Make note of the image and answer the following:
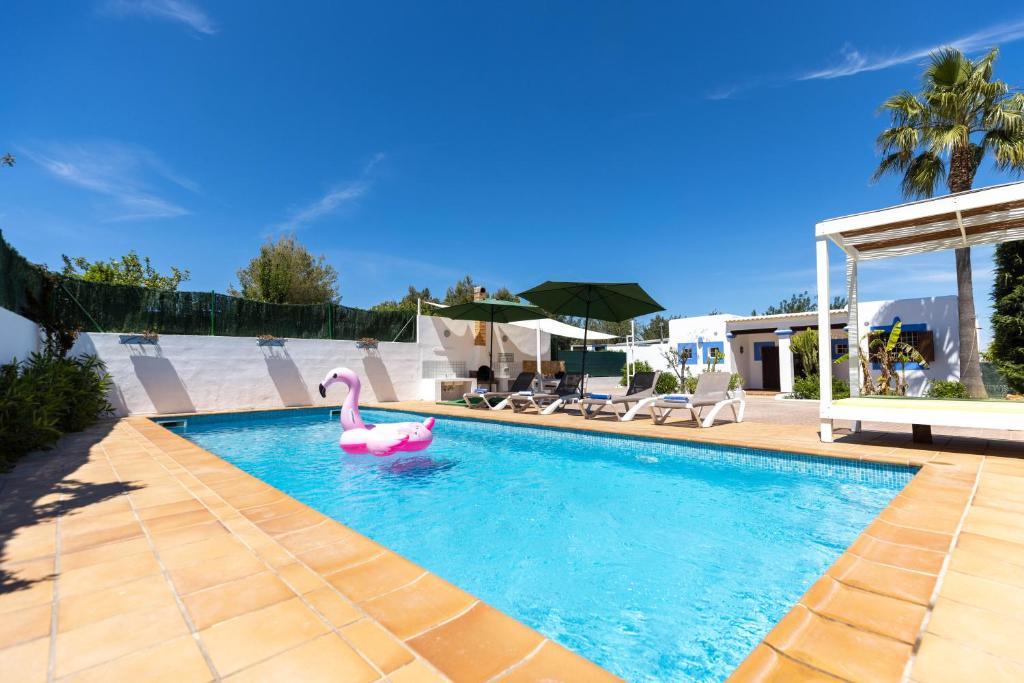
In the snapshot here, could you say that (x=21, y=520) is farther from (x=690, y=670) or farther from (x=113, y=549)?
(x=690, y=670)

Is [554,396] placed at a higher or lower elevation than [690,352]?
lower

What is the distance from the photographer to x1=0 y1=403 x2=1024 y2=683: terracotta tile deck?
1.60 m

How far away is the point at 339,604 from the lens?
2018 mm

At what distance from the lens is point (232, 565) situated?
2453 mm

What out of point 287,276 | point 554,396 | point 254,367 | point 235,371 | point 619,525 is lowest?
point 619,525

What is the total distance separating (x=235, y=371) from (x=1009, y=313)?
23528 millimetres

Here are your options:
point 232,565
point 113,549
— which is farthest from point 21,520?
point 232,565

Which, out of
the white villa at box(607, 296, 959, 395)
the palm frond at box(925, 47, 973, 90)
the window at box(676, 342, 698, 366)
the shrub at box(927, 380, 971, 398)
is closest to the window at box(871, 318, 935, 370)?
the white villa at box(607, 296, 959, 395)

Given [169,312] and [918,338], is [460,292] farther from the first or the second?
[918,338]

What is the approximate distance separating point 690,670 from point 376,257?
29737 mm

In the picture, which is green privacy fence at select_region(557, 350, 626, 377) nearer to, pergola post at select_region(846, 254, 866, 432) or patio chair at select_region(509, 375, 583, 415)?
patio chair at select_region(509, 375, 583, 415)

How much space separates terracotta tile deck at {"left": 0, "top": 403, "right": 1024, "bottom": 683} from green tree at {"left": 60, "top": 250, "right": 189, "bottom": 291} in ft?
84.3

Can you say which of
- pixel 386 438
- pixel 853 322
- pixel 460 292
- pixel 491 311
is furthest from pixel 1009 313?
pixel 460 292

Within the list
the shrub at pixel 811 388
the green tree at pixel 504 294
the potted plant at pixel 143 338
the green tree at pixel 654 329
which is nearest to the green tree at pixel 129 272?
the potted plant at pixel 143 338
